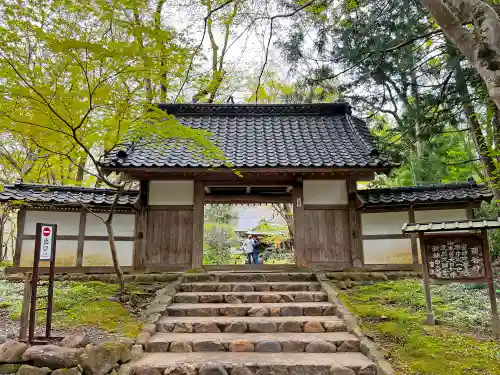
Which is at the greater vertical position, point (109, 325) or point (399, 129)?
point (399, 129)

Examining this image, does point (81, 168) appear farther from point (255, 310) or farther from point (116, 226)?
point (255, 310)

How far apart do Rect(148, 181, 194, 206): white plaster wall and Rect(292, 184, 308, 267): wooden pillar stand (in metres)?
2.71

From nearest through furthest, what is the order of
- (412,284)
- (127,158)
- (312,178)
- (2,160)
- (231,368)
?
(231,368) < (412,284) < (127,158) < (312,178) < (2,160)

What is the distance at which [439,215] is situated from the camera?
329 inches

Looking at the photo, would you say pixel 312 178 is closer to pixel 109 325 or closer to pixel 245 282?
pixel 245 282

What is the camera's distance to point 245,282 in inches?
283

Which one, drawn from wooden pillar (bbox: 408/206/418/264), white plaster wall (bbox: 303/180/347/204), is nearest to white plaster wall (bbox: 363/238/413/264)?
wooden pillar (bbox: 408/206/418/264)

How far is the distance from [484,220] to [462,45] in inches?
97.8

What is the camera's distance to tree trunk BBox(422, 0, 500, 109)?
12.3 ft

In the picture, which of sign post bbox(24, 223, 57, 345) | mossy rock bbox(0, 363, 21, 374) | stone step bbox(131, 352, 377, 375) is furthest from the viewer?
sign post bbox(24, 223, 57, 345)

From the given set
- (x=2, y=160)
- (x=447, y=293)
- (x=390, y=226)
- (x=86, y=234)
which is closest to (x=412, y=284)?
(x=447, y=293)

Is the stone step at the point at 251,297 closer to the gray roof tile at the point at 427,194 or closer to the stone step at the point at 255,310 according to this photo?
the stone step at the point at 255,310

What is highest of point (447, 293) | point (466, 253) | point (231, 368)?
point (466, 253)

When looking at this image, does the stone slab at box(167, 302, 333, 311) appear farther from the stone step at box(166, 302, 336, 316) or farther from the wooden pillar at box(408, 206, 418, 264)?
the wooden pillar at box(408, 206, 418, 264)
